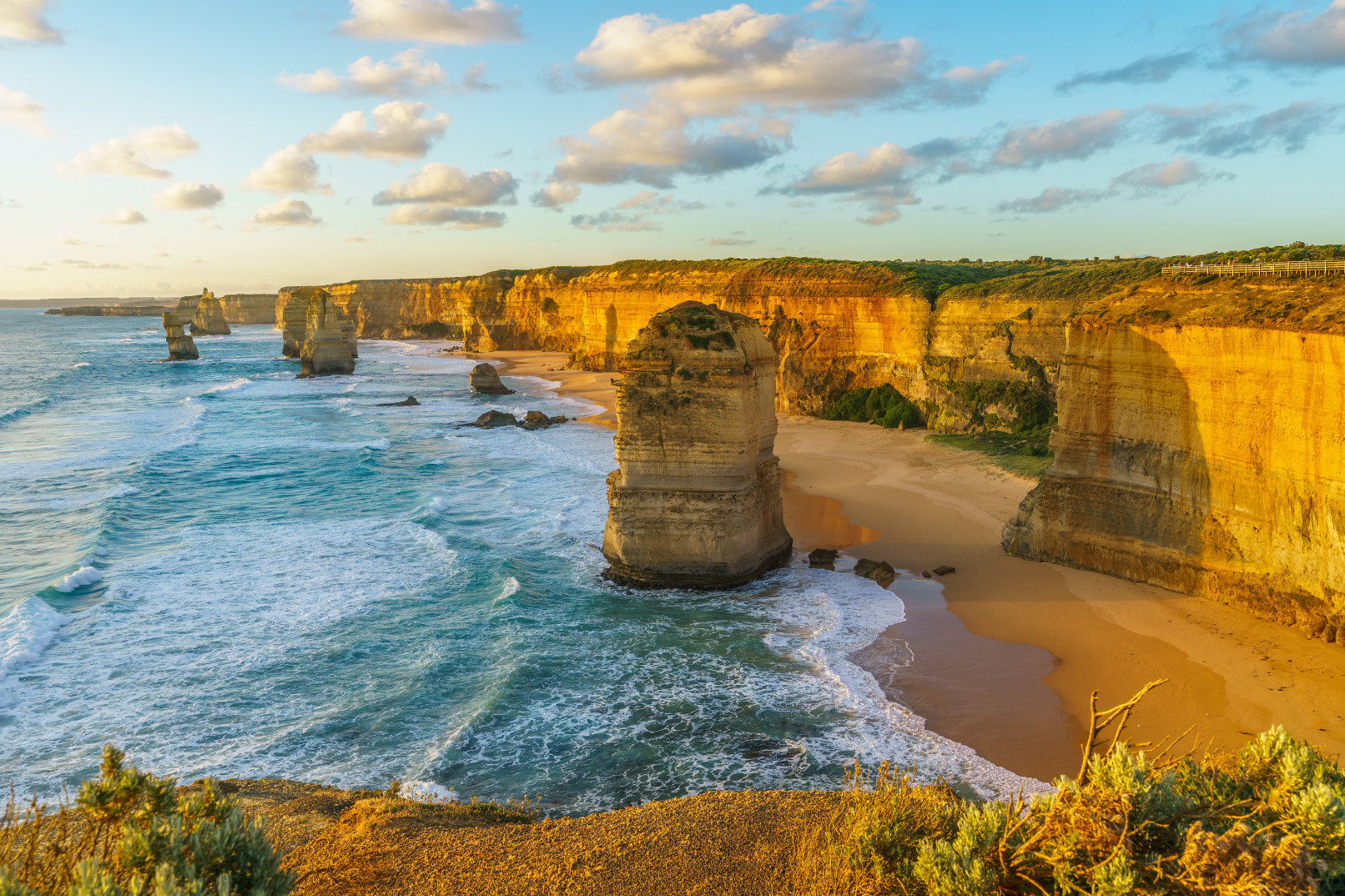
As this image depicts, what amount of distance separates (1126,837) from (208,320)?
541 feet

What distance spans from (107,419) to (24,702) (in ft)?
133

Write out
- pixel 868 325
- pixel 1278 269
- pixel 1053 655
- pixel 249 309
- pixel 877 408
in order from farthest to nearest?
pixel 249 309
pixel 868 325
pixel 877 408
pixel 1278 269
pixel 1053 655

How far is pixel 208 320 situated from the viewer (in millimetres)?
143250

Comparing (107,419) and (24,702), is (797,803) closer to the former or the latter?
(24,702)

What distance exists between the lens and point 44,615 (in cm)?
1781

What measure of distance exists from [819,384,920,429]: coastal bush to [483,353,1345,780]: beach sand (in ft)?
48.5

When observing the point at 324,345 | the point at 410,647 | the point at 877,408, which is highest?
the point at 324,345

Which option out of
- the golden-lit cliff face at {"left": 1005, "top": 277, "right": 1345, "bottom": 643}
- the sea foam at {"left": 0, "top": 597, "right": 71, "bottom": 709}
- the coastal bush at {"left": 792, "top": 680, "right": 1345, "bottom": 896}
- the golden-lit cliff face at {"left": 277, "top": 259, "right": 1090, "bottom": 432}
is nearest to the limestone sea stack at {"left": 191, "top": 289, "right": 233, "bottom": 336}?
the golden-lit cliff face at {"left": 277, "top": 259, "right": 1090, "bottom": 432}

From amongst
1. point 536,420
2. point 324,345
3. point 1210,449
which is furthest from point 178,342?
point 1210,449

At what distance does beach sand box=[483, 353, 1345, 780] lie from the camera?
1274 cm

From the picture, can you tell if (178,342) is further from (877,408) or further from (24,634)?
(24,634)

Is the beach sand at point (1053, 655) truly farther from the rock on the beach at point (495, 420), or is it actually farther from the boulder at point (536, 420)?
the rock on the beach at point (495, 420)

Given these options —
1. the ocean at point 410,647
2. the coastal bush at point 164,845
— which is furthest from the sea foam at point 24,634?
the coastal bush at point 164,845

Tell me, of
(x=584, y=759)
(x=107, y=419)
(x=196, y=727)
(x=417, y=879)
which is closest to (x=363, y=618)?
(x=196, y=727)
